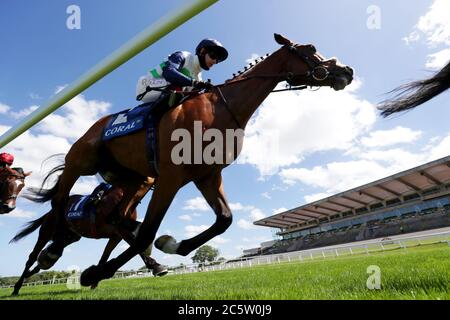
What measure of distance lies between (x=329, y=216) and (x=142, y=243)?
63.1 meters

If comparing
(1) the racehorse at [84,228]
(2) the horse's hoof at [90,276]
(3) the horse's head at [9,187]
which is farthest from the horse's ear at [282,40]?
(3) the horse's head at [9,187]

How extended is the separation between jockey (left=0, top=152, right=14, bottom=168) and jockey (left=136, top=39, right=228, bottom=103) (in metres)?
3.77

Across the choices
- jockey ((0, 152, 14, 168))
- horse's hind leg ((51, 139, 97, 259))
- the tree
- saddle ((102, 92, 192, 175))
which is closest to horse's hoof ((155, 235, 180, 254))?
saddle ((102, 92, 192, 175))

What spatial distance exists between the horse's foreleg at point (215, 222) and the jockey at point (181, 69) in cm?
118

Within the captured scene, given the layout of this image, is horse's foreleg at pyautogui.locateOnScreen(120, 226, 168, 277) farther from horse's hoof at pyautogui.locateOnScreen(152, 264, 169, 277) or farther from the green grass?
the green grass

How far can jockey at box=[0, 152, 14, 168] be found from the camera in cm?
625

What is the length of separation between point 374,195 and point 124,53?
55.9 metres

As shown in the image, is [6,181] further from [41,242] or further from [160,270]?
[160,270]

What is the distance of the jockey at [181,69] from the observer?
3.78 meters

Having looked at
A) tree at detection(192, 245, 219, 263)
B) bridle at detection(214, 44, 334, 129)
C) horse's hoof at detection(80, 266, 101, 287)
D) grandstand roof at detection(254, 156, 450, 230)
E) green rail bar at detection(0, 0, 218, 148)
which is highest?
grandstand roof at detection(254, 156, 450, 230)

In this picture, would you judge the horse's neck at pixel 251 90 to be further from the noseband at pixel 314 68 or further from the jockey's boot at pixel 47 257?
the jockey's boot at pixel 47 257
